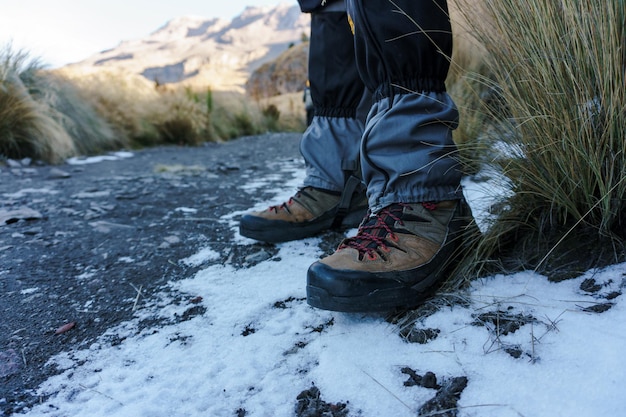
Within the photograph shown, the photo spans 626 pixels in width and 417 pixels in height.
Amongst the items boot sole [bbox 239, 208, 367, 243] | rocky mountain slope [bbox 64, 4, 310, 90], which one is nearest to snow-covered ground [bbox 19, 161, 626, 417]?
boot sole [bbox 239, 208, 367, 243]

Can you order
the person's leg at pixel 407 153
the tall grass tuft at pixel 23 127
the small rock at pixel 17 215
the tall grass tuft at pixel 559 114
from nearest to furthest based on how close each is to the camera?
the tall grass tuft at pixel 559 114 → the person's leg at pixel 407 153 → the small rock at pixel 17 215 → the tall grass tuft at pixel 23 127

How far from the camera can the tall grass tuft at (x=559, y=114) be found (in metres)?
0.80

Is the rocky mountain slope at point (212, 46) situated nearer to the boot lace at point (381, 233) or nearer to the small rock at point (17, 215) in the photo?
the small rock at point (17, 215)

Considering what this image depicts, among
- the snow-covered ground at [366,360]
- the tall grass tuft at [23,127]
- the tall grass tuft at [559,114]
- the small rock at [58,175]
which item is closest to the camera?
the snow-covered ground at [366,360]

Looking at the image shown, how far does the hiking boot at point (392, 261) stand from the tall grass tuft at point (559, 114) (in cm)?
9

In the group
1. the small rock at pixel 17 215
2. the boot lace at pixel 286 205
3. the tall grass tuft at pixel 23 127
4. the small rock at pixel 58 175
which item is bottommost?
the small rock at pixel 58 175

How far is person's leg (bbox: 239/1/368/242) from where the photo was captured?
1421 millimetres

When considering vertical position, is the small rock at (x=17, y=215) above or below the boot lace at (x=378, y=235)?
below

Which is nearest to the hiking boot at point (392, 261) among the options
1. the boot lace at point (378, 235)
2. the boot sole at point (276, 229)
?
the boot lace at point (378, 235)

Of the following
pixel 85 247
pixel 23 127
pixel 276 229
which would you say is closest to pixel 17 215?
pixel 85 247

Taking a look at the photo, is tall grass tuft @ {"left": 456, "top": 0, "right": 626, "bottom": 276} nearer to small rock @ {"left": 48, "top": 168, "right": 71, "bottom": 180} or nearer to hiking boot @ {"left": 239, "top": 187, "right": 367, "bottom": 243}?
hiking boot @ {"left": 239, "top": 187, "right": 367, "bottom": 243}

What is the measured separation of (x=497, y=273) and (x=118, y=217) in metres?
1.65

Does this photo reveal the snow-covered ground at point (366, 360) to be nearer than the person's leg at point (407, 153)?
Yes

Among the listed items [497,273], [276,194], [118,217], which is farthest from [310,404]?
[276,194]
